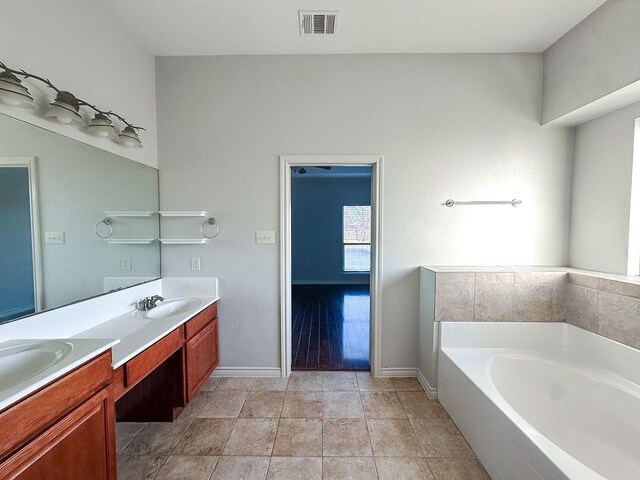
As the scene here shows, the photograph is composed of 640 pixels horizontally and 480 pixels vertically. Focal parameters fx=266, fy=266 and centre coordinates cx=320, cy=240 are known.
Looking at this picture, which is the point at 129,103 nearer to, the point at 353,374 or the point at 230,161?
the point at 230,161

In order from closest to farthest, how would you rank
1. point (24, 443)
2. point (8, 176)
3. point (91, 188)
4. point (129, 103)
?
1. point (24, 443)
2. point (8, 176)
3. point (91, 188)
4. point (129, 103)

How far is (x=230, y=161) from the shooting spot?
2.38 meters

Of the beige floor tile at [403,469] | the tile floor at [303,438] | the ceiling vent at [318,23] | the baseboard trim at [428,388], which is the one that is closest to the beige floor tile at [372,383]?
the tile floor at [303,438]

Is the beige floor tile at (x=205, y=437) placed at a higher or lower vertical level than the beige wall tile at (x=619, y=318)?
lower

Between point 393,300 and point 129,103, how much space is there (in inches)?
107

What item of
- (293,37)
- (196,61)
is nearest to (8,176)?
(196,61)

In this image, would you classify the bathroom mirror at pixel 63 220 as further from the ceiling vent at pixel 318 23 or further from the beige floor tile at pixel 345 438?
the beige floor tile at pixel 345 438

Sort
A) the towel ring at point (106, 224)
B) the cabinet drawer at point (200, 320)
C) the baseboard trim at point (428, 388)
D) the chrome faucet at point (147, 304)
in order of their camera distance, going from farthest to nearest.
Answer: the baseboard trim at point (428, 388), the chrome faucet at point (147, 304), the cabinet drawer at point (200, 320), the towel ring at point (106, 224)

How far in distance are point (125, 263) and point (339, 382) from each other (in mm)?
2018

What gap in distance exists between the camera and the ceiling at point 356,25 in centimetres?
182

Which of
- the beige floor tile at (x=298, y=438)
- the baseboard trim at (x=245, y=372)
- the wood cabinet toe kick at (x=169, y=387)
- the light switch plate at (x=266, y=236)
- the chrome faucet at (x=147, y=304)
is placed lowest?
the beige floor tile at (x=298, y=438)

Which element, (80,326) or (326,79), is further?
(326,79)

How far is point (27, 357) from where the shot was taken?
116cm

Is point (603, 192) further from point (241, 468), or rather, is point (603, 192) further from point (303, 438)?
point (241, 468)
